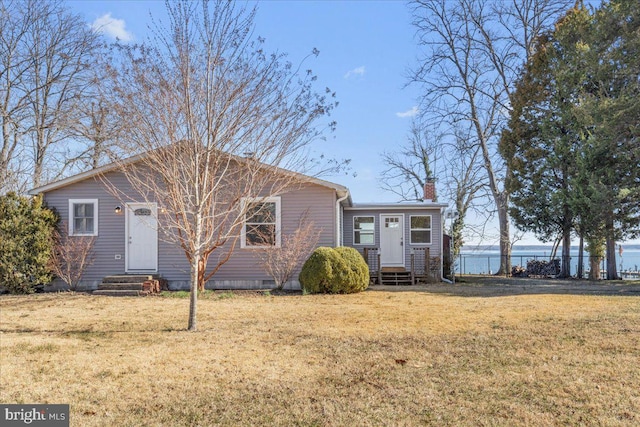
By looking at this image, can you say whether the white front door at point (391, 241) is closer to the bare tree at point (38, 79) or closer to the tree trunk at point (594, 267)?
the tree trunk at point (594, 267)

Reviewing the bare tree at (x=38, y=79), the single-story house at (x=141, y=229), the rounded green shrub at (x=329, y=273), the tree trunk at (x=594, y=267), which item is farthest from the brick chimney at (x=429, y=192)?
the bare tree at (x=38, y=79)

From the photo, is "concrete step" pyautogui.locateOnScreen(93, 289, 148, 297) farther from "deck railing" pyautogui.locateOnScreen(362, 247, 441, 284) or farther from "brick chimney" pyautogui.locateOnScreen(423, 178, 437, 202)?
"brick chimney" pyautogui.locateOnScreen(423, 178, 437, 202)

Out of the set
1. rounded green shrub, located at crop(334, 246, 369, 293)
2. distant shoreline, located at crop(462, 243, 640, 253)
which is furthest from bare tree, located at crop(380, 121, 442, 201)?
rounded green shrub, located at crop(334, 246, 369, 293)

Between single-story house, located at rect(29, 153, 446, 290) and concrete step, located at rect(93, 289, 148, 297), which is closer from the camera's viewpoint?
concrete step, located at rect(93, 289, 148, 297)

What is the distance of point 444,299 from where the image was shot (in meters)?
9.73

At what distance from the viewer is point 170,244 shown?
1184 centimetres

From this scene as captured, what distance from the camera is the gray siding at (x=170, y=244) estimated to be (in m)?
11.8

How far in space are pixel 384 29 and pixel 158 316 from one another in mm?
9137

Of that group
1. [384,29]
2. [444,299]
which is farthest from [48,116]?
[444,299]

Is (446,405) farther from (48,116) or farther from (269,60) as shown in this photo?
(48,116)

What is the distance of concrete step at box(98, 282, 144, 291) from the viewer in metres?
11.0

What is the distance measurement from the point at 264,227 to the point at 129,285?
147 inches

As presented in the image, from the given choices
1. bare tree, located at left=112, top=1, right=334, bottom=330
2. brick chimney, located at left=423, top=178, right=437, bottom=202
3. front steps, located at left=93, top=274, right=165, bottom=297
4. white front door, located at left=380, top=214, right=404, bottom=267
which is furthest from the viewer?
brick chimney, located at left=423, top=178, right=437, bottom=202

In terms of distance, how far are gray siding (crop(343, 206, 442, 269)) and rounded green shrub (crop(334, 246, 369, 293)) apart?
11.2 ft
